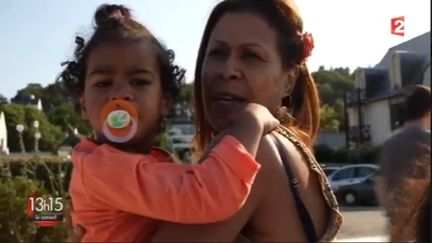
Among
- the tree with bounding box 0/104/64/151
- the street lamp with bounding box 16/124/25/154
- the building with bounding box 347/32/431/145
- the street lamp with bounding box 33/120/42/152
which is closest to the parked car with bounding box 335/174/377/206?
the building with bounding box 347/32/431/145

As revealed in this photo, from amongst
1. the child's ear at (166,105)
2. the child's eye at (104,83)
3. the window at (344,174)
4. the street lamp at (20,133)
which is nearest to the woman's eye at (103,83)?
the child's eye at (104,83)

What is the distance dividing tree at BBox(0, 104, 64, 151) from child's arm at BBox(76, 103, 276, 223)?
110 inches

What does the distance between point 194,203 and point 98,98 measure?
0.27m

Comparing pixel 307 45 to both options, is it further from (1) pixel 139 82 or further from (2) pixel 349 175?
(2) pixel 349 175

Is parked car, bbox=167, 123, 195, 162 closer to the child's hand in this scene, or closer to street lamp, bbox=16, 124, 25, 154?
the child's hand

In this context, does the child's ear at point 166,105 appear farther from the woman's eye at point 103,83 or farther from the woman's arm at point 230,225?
the woman's arm at point 230,225

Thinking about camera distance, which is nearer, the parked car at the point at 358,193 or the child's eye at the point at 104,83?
the child's eye at the point at 104,83

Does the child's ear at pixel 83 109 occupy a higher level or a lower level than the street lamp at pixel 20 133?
higher

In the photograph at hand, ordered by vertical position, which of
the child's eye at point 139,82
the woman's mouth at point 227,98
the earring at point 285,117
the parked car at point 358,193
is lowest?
the parked car at point 358,193

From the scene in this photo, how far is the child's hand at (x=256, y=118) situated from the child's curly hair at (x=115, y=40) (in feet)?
0.69

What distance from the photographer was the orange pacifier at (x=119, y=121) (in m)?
0.97

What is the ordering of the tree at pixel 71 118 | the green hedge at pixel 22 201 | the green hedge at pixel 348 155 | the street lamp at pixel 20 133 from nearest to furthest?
the green hedge at pixel 348 155 < the tree at pixel 71 118 < the green hedge at pixel 22 201 < the street lamp at pixel 20 133

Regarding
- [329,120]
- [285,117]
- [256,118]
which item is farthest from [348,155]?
[256,118]

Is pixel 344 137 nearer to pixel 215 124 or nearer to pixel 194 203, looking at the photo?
pixel 215 124
